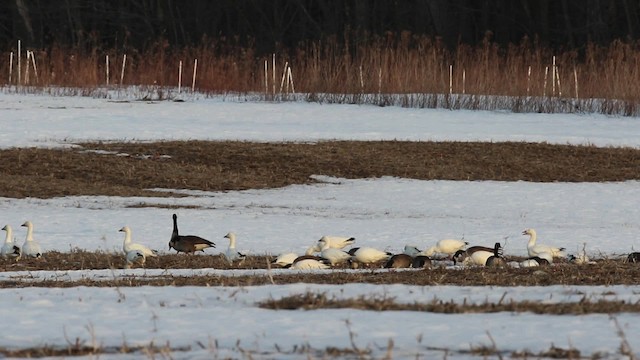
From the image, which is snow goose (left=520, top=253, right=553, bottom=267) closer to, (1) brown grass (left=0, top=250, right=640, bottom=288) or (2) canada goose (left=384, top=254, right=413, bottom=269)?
(1) brown grass (left=0, top=250, right=640, bottom=288)

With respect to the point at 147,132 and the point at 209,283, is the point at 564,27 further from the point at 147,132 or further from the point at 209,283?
the point at 209,283

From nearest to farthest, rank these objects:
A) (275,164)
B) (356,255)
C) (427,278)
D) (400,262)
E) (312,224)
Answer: (427,278), (400,262), (356,255), (312,224), (275,164)

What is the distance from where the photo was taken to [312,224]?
17.7m

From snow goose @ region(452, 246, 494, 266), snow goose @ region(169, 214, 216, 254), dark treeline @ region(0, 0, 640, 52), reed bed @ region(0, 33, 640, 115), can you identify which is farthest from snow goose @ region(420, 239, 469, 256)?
dark treeline @ region(0, 0, 640, 52)

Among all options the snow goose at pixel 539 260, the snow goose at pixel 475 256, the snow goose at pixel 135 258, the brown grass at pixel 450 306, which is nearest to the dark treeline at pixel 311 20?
the snow goose at pixel 475 256

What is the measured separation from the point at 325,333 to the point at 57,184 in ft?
46.6

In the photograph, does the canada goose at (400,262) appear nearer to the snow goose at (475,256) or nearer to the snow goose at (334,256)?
the snow goose at (334,256)

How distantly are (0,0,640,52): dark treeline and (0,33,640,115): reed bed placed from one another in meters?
17.6

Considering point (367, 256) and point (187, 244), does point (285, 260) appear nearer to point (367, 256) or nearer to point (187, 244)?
point (367, 256)

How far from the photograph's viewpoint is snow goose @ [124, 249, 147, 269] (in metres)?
12.5

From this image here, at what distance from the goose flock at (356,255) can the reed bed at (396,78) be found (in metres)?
20.8

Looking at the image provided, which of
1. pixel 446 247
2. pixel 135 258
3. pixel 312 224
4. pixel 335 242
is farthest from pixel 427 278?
pixel 312 224

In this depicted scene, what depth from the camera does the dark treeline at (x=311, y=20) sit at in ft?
195

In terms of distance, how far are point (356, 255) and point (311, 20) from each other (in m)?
50.1
